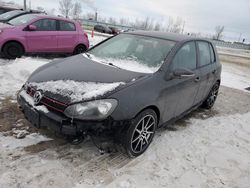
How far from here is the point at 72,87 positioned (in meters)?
2.98

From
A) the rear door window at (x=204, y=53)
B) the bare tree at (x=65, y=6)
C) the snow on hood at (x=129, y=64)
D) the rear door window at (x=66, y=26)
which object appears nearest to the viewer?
the snow on hood at (x=129, y=64)

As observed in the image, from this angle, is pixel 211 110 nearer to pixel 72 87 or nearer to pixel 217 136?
pixel 217 136

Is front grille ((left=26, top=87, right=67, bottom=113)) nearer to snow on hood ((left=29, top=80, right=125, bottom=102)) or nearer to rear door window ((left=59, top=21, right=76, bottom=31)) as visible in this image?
snow on hood ((left=29, top=80, right=125, bottom=102))

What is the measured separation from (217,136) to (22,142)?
10.4 feet

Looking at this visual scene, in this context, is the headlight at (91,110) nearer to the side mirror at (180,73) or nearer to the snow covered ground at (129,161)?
the snow covered ground at (129,161)

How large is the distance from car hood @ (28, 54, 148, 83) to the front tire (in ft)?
1.72

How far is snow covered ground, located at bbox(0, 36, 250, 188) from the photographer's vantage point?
2770mm

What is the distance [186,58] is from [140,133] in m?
1.61

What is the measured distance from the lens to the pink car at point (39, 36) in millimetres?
7777

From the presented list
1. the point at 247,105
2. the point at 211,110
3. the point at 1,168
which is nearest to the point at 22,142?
the point at 1,168

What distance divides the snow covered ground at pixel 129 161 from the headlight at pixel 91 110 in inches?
26.7

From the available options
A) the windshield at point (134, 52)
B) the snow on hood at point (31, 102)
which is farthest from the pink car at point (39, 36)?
the snow on hood at point (31, 102)

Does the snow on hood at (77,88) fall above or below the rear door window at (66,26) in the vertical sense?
below

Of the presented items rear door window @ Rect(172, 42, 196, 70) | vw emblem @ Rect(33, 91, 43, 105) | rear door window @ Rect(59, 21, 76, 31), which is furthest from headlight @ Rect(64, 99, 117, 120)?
rear door window @ Rect(59, 21, 76, 31)
